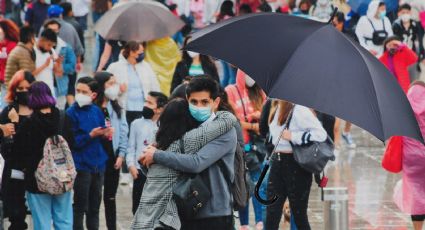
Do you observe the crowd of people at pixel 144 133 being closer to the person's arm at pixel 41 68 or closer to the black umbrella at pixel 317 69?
the person's arm at pixel 41 68

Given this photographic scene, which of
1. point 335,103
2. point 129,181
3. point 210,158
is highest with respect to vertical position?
point 335,103

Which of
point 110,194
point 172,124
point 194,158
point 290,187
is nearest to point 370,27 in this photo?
point 110,194

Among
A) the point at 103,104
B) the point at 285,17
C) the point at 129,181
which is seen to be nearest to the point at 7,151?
the point at 103,104

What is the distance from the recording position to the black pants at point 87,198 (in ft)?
36.1

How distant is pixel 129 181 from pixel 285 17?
685 cm

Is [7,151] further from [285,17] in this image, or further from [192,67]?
[192,67]

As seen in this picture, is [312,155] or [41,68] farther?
[41,68]

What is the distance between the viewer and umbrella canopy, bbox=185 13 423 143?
24.3 ft

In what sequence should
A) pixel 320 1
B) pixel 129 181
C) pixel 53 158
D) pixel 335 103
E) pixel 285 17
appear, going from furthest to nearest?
pixel 320 1, pixel 129 181, pixel 53 158, pixel 285 17, pixel 335 103

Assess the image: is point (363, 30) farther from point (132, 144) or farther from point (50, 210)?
point (50, 210)

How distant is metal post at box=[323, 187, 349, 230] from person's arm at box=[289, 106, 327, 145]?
1.52ft

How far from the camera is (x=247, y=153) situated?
470 inches

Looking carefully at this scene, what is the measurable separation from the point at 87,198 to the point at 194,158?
10.5ft

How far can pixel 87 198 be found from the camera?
36.4 ft
